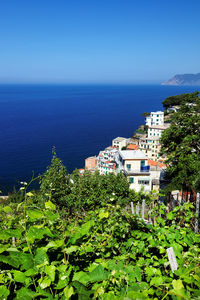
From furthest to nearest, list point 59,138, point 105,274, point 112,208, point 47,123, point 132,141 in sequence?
point 47,123 → point 59,138 → point 132,141 → point 112,208 → point 105,274

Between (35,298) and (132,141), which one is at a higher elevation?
(35,298)

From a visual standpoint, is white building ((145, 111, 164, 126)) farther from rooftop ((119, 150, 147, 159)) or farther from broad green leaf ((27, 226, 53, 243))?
broad green leaf ((27, 226, 53, 243))

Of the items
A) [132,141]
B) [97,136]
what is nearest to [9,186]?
[132,141]

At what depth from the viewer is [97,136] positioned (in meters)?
62.1

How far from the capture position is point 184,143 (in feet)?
35.5

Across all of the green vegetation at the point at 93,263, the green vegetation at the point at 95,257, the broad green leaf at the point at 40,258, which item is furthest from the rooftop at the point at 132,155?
the broad green leaf at the point at 40,258

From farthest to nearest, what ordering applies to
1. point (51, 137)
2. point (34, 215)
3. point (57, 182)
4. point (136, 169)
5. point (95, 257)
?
point (51, 137) < point (136, 169) < point (57, 182) < point (95, 257) < point (34, 215)

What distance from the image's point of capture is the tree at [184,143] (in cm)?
1012

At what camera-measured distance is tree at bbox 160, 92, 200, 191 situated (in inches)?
398

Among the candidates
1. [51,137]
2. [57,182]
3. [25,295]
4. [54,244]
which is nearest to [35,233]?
[54,244]

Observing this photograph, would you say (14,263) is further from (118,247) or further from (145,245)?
(145,245)

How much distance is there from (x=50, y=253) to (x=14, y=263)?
0.30 meters

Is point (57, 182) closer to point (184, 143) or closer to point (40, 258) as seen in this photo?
point (184, 143)

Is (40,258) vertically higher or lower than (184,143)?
higher
